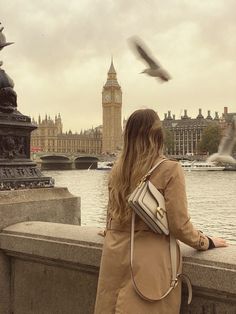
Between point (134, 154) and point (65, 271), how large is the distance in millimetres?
839

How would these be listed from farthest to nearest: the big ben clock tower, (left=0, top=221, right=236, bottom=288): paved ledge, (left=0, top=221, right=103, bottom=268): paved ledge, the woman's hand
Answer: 1. the big ben clock tower
2. (left=0, top=221, right=103, bottom=268): paved ledge
3. the woman's hand
4. (left=0, top=221, right=236, bottom=288): paved ledge

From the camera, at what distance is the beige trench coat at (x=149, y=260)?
1757 mm

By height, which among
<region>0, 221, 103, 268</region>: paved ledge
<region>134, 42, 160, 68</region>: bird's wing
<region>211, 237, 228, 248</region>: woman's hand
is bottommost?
<region>0, 221, 103, 268</region>: paved ledge

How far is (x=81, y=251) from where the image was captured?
7.66 ft

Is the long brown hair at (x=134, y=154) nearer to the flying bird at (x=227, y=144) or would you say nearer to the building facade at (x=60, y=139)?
the flying bird at (x=227, y=144)

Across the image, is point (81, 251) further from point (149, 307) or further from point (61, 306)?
point (149, 307)

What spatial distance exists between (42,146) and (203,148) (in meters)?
42.3

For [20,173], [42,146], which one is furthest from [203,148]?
[20,173]

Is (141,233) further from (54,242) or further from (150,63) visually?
(150,63)

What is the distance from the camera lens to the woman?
5.78 ft

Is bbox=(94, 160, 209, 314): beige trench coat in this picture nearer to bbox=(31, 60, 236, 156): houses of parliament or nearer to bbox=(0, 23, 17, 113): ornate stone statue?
bbox=(0, 23, 17, 113): ornate stone statue

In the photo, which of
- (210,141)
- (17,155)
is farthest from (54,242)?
(210,141)

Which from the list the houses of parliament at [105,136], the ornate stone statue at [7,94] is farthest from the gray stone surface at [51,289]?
the houses of parliament at [105,136]

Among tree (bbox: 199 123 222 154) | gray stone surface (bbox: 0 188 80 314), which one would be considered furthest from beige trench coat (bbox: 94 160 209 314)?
tree (bbox: 199 123 222 154)
